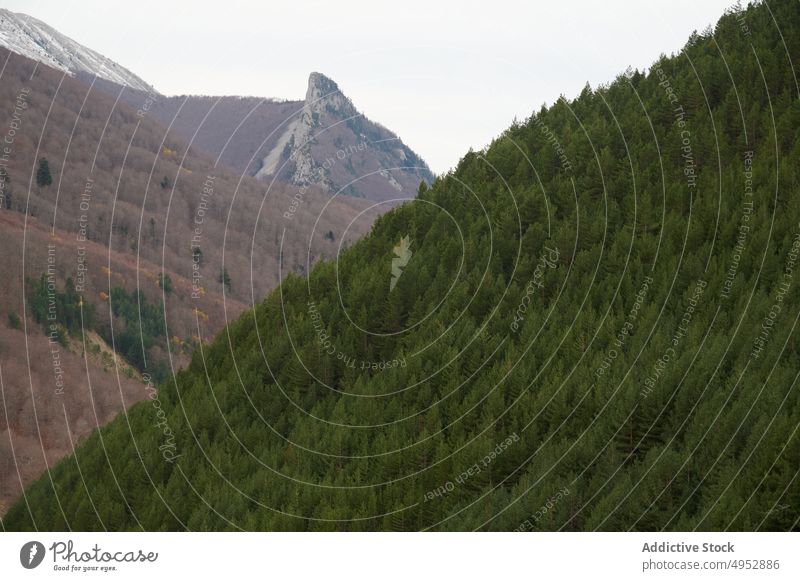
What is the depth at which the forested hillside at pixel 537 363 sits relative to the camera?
1582 inches

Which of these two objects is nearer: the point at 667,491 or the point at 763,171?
the point at 667,491

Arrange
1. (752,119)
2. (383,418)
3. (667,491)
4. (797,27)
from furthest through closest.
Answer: (797,27) < (752,119) < (383,418) < (667,491)

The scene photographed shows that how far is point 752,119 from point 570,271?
23354mm

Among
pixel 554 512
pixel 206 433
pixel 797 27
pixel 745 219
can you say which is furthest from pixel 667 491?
pixel 797 27

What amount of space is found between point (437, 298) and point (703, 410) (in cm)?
3031

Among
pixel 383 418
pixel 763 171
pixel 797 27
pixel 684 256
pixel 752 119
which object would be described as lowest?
pixel 383 418

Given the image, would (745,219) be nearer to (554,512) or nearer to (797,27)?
(554,512)

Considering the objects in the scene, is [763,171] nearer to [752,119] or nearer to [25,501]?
[752,119]

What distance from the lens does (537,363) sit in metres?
55.0

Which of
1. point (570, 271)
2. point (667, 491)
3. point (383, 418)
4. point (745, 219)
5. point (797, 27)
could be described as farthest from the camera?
point (797, 27)

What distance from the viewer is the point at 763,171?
68312 millimetres

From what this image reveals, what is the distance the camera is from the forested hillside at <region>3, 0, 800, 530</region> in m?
40.2
